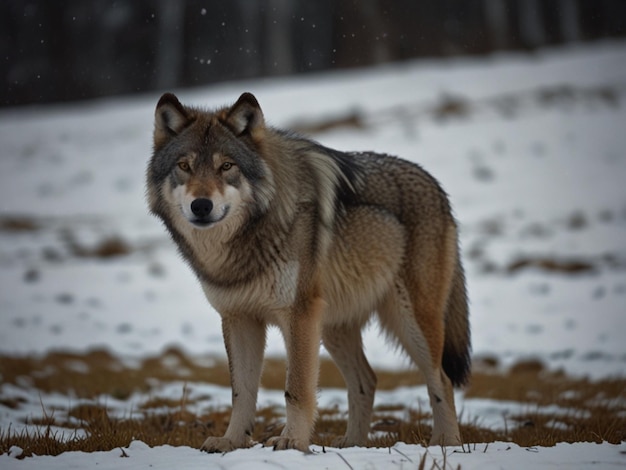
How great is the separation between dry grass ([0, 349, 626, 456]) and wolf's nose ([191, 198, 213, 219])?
4.38ft

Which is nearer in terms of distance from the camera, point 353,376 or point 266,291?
point 266,291

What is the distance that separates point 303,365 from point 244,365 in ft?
1.54

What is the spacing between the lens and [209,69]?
2852cm

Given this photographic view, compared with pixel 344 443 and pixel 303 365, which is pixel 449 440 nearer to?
pixel 344 443

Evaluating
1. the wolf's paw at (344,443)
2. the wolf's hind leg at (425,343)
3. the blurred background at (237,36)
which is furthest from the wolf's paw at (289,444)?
the blurred background at (237,36)

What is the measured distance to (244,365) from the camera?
13.7ft

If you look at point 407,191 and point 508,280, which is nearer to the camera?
point 407,191

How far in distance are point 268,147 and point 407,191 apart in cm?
115

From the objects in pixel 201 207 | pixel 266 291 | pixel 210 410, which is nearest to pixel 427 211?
pixel 266 291

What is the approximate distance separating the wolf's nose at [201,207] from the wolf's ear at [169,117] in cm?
66

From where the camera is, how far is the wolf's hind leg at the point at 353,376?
4.70 m

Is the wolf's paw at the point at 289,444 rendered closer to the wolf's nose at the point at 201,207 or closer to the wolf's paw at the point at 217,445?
the wolf's paw at the point at 217,445

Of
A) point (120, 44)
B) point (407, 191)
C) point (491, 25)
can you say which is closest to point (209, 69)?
point (120, 44)

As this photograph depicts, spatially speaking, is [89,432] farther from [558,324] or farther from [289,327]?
[558,324]
